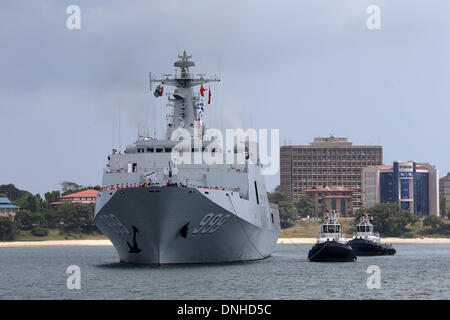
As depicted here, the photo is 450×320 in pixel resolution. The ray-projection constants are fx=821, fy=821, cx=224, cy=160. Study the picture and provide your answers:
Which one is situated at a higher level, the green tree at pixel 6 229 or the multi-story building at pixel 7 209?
the multi-story building at pixel 7 209

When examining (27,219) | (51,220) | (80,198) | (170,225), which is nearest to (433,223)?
(80,198)

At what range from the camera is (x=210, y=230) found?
59656mm

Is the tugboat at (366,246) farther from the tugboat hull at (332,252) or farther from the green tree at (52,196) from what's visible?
the green tree at (52,196)

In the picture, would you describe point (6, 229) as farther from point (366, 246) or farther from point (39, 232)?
point (366, 246)

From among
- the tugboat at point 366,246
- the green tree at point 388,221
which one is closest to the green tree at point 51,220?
the green tree at point 388,221

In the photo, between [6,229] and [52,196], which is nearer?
[6,229]

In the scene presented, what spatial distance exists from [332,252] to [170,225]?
71.9 feet

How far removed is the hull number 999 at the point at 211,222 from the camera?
5859cm

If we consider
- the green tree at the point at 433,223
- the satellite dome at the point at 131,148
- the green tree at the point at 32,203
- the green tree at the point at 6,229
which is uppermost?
the satellite dome at the point at 131,148

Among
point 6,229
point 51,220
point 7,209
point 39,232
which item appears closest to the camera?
point 6,229

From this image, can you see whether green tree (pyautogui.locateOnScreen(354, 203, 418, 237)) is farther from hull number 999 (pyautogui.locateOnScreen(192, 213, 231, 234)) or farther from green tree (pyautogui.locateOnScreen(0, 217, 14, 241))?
hull number 999 (pyautogui.locateOnScreen(192, 213, 231, 234))

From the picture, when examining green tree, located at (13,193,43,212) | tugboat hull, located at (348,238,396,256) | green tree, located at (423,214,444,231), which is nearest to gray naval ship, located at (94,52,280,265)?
tugboat hull, located at (348,238,396,256)

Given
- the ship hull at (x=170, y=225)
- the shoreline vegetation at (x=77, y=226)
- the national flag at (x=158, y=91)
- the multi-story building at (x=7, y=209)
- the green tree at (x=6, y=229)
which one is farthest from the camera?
the multi-story building at (x=7, y=209)

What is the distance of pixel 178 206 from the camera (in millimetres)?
57188
